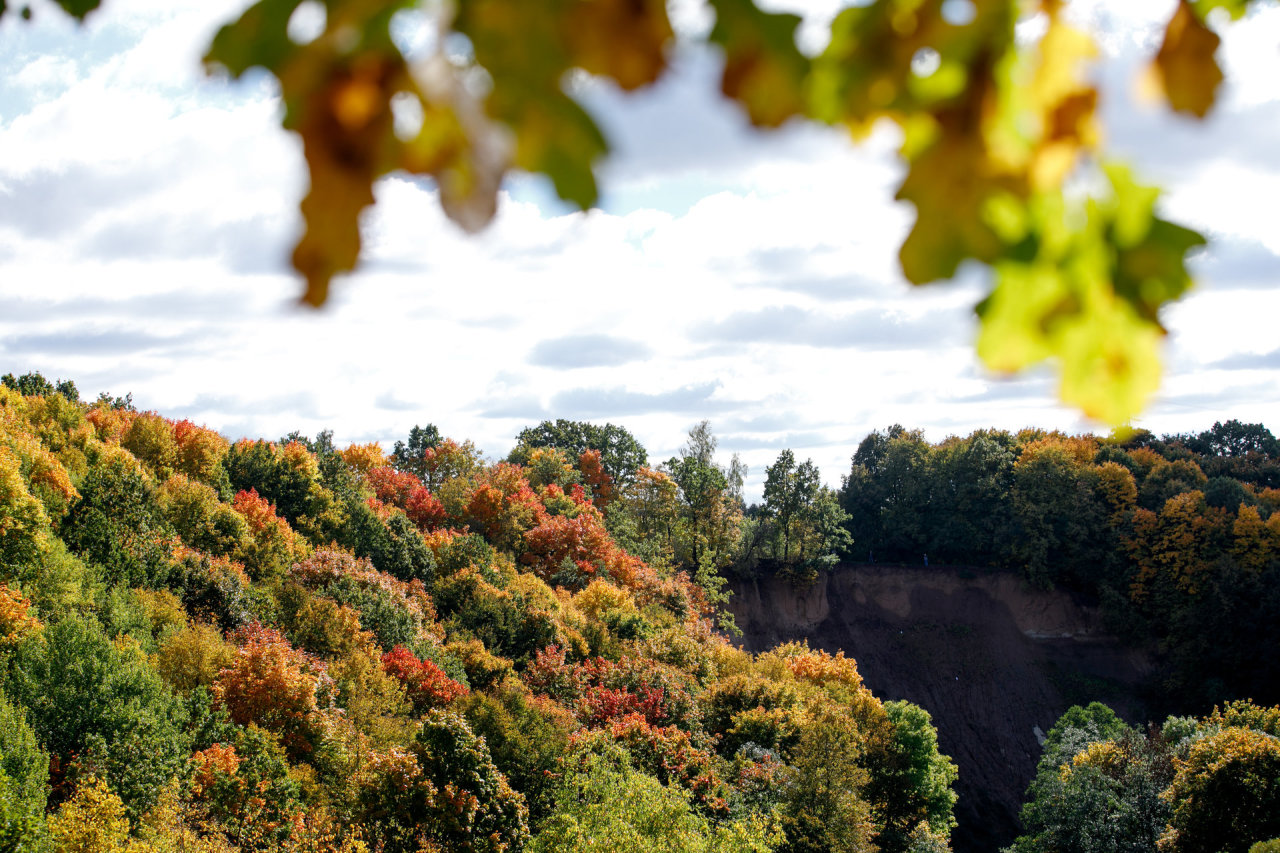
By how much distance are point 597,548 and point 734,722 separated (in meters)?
13.9

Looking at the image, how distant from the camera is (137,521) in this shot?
22625 mm

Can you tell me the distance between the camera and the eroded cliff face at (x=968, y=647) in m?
39.7

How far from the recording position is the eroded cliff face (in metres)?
39.7

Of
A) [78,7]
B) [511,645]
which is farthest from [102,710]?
[78,7]

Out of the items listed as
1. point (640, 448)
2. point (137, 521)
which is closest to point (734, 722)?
point (137, 521)

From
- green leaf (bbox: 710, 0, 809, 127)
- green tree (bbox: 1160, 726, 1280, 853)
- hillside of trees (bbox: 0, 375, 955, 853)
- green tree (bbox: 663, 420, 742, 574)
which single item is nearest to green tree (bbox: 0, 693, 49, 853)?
hillside of trees (bbox: 0, 375, 955, 853)

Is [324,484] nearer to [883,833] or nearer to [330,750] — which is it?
[330,750]

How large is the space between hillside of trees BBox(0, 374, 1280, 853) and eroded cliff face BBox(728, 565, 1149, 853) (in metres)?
1.89

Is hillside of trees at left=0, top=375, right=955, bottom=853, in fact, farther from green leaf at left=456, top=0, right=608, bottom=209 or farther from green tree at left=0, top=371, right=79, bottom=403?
green leaf at left=456, top=0, right=608, bottom=209

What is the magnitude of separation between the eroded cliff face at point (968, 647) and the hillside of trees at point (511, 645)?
6.20 ft

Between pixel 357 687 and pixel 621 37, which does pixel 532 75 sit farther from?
pixel 357 687

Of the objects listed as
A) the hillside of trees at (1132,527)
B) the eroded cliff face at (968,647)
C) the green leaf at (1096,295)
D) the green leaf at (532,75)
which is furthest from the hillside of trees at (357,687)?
the hillside of trees at (1132,527)

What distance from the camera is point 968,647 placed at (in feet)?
143

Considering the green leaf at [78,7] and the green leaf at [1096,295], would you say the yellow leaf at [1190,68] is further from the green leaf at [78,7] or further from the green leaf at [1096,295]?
the green leaf at [78,7]
